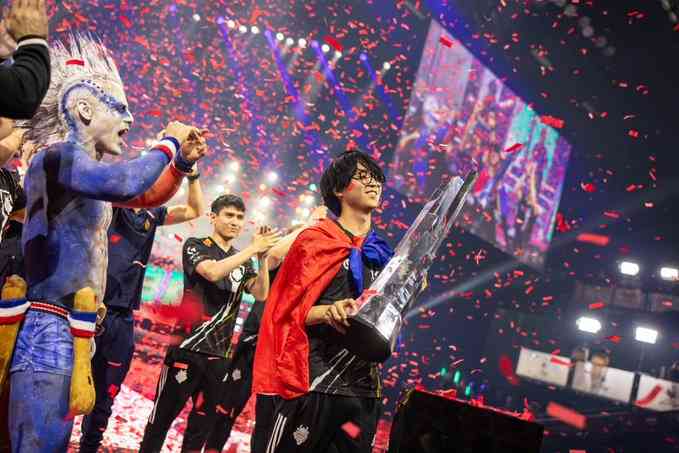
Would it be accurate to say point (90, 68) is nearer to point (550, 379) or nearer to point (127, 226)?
point (127, 226)

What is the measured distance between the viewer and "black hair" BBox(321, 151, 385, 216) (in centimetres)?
294

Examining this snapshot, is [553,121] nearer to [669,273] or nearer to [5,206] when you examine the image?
[669,273]

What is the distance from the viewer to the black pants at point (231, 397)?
4309mm

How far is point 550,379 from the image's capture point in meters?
17.9

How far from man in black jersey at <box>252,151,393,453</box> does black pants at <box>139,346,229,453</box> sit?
4.97ft

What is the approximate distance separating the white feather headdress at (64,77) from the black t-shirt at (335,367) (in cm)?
133

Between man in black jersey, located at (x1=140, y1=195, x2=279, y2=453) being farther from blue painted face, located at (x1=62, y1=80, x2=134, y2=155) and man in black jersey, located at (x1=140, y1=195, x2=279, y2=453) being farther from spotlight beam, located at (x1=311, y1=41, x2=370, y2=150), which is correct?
spotlight beam, located at (x1=311, y1=41, x2=370, y2=150)

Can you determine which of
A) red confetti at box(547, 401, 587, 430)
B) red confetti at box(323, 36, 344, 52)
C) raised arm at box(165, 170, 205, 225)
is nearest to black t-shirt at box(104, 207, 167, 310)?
raised arm at box(165, 170, 205, 225)

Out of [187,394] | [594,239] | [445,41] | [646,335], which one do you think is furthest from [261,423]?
[594,239]

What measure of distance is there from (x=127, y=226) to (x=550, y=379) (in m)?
16.6

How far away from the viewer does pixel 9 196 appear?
3.01 m

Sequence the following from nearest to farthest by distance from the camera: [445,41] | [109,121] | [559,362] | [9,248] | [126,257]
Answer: [109,121] → [9,248] → [126,257] → [445,41] → [559,362]

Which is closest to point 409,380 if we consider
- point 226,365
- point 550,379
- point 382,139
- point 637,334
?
point 550,379

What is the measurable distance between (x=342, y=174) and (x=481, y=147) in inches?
417
